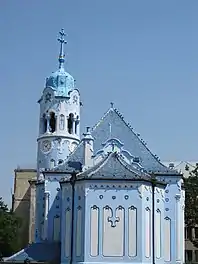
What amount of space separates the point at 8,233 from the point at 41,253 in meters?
23.1

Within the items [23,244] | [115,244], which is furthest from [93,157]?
[23,244]

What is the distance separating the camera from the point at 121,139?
4791 cm

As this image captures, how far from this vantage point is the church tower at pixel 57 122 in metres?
51.1

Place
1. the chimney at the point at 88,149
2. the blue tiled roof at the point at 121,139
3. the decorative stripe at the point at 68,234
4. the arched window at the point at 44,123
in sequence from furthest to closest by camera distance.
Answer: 1. the arched window at the point at 44,123
2. the blue tiled roof at the point at 121,139
3. the chimney at the point at 88,149
4. the decorative stripe at the point at 68,234

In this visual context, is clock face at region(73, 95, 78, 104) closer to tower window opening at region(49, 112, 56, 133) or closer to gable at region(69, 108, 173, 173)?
tower window opening at region(49, 112, 56, 133)

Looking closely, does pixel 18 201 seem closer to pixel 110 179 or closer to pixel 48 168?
pixel 48 168

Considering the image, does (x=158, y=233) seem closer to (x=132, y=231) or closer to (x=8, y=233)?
(x=132, y=231)

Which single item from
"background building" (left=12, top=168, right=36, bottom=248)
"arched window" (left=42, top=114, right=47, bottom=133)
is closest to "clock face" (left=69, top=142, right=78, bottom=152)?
"arched window" (left=42, top=114, right=47, bottom=133)

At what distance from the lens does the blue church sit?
1540 inches

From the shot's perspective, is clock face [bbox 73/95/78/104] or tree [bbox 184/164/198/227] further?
tree [bbox 184/164/198/227]

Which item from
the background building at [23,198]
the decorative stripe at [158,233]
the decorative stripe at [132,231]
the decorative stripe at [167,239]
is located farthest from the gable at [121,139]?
the background building at [23,198]

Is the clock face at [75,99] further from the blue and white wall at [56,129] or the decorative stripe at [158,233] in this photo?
the decorative stripe at [158,233]

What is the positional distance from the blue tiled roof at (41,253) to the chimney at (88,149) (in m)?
6.74

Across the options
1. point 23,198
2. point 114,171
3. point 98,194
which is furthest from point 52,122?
point 23,198
